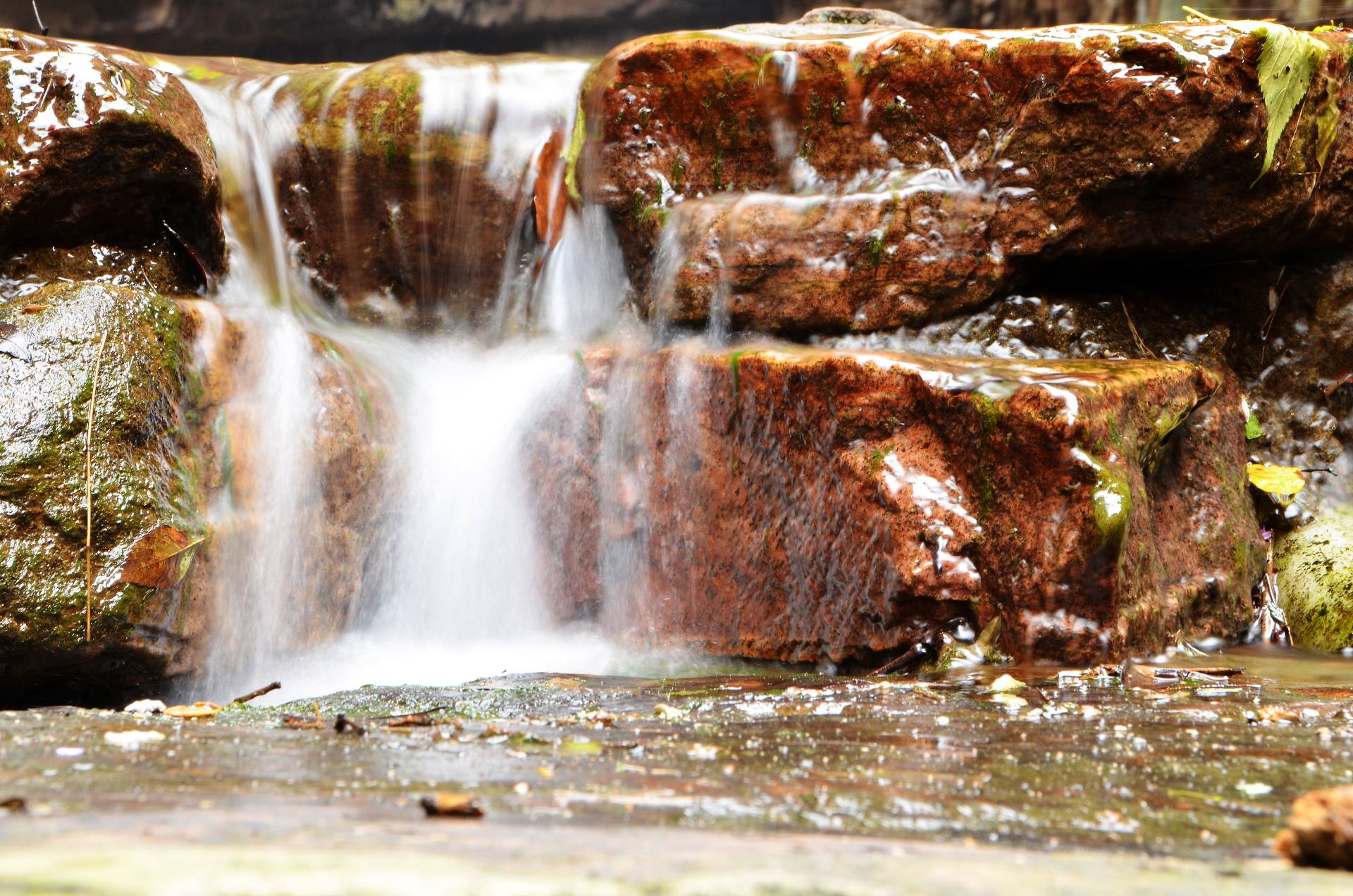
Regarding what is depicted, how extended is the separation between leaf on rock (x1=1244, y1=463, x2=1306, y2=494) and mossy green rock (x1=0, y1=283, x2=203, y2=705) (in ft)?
17.0

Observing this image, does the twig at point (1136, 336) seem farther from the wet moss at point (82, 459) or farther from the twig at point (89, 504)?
the twig at point (89, 504)

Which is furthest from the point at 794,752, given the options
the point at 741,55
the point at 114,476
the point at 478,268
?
the point at 478,268

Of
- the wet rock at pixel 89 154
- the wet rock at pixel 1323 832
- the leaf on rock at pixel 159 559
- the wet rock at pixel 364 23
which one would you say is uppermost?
the wet rock at pixel 364 23

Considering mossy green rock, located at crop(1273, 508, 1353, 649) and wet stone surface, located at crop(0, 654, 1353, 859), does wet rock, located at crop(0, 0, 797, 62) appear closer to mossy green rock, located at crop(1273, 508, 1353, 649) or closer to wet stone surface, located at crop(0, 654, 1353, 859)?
mossy green rock, located at crop(1273, 508, 1353, 649)

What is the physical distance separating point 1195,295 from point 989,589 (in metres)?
2.82

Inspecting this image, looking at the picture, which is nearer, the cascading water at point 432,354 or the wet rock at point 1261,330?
the cascading water at point 432,354

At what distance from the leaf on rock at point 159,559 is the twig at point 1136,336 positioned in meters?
4.64

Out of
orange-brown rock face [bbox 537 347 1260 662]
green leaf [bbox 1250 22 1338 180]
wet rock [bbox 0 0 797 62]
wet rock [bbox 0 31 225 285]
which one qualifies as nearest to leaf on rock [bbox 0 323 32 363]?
wet rock [bbox 0 31 225 285]

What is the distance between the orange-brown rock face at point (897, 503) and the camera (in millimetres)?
4070

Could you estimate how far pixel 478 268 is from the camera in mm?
6977

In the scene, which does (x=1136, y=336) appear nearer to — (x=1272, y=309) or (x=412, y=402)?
(x=1272, y=309)

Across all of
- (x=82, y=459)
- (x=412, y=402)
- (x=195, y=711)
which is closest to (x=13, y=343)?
(x=82, y=459)

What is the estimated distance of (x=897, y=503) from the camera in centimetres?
431

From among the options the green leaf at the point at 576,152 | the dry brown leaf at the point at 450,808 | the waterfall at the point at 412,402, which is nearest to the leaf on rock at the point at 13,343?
the waterfall at the point at 412,402
